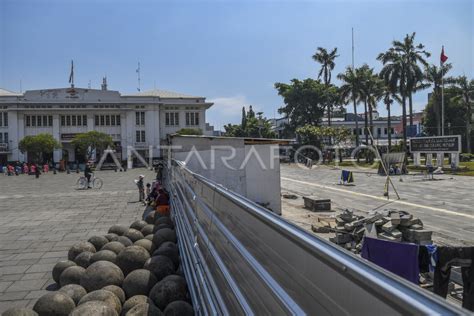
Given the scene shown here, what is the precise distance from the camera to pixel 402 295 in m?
0.97

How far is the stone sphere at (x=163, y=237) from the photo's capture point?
7.66 meters

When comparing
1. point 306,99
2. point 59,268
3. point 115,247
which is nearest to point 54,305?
point 59,268

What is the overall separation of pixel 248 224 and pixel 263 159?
13.2m

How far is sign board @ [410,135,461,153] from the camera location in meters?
34.1

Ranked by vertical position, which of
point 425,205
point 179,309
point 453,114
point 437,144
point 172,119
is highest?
point 172,119

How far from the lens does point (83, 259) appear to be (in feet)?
22.9

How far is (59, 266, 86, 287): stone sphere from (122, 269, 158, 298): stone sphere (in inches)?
37.1

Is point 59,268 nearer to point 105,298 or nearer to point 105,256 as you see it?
point 105,256

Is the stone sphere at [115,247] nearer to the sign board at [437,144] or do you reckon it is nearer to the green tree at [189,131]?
the sign board at [437,144]

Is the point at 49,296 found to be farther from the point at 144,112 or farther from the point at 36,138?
the point at 144,112

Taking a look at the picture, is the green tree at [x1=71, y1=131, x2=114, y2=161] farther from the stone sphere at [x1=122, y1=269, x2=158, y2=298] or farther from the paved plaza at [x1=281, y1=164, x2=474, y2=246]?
the stone sphere at [x1=122, y1=269, x2=158, y2=298]

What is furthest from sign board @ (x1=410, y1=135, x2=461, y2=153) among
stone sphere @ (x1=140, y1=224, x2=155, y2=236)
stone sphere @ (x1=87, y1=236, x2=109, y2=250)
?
stone sphere @ (x1=87, y1=236, x2=109, y2=250)

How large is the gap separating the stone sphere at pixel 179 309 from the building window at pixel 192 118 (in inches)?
2804

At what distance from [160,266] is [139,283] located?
52 cm
